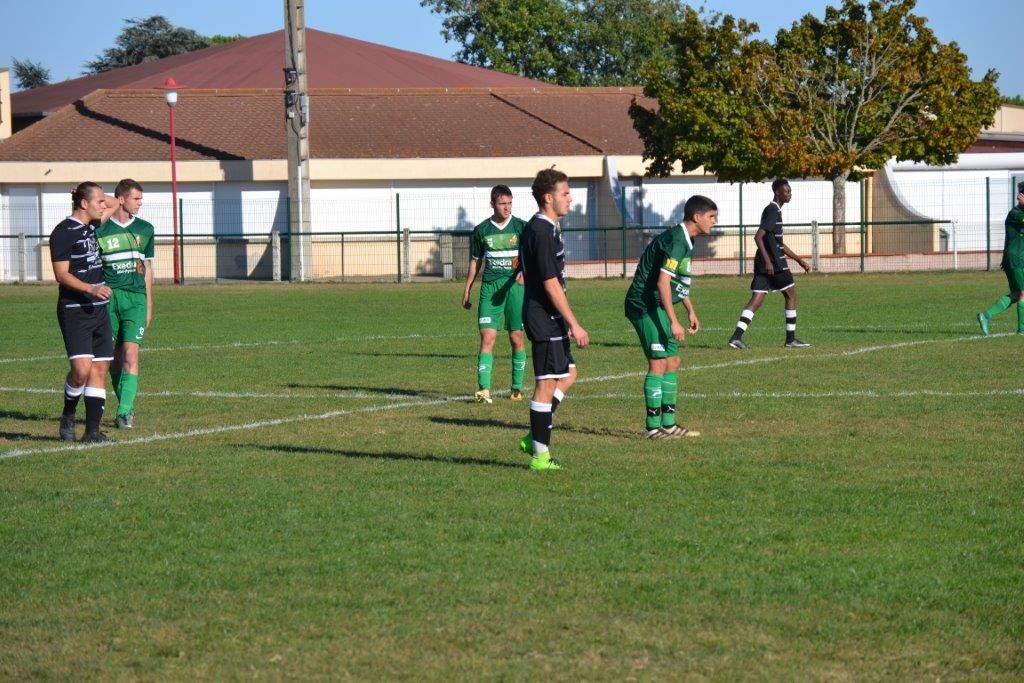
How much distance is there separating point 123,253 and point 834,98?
30623 millimetres

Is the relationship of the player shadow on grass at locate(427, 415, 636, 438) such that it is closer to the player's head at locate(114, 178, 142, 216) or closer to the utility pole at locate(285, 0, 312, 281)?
the player's head at locate(114, 178, 142, 216)

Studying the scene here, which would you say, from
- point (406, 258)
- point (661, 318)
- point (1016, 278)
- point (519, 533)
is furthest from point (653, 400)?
point (406, 258)

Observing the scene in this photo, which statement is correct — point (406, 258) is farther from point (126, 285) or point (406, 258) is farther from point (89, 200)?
point (89, 200)

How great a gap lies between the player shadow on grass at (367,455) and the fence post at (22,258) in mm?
30772

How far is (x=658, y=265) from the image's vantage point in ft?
33.1

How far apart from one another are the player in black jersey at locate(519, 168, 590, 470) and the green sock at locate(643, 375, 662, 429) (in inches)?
49.2

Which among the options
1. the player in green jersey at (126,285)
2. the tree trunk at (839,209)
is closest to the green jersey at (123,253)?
the player in green jersey at (126,285)

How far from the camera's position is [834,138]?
3922 cm

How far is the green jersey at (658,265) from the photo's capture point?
10047 millimetres

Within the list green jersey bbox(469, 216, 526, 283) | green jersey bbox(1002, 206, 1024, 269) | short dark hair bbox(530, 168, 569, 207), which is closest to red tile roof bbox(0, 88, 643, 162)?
green jersey bbox(1002, 206, 1024, 269)

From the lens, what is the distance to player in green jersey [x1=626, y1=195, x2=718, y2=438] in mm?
10195

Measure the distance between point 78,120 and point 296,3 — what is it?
45.7 ft

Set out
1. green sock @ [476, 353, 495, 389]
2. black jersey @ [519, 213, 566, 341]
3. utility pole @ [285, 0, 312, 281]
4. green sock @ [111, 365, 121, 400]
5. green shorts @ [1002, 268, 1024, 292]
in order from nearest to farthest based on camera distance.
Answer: black jersey @ [519, 213, 566, 341], green sock @ [111, 365, 121, 400], green sock @ [476, 353, 495, 389], green shorts @ [1002, 268, 1024, 292], utility pole @ [285, 0, 312, 281]

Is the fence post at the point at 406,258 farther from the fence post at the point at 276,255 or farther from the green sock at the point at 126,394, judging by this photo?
the green sock at the point at 126,394
